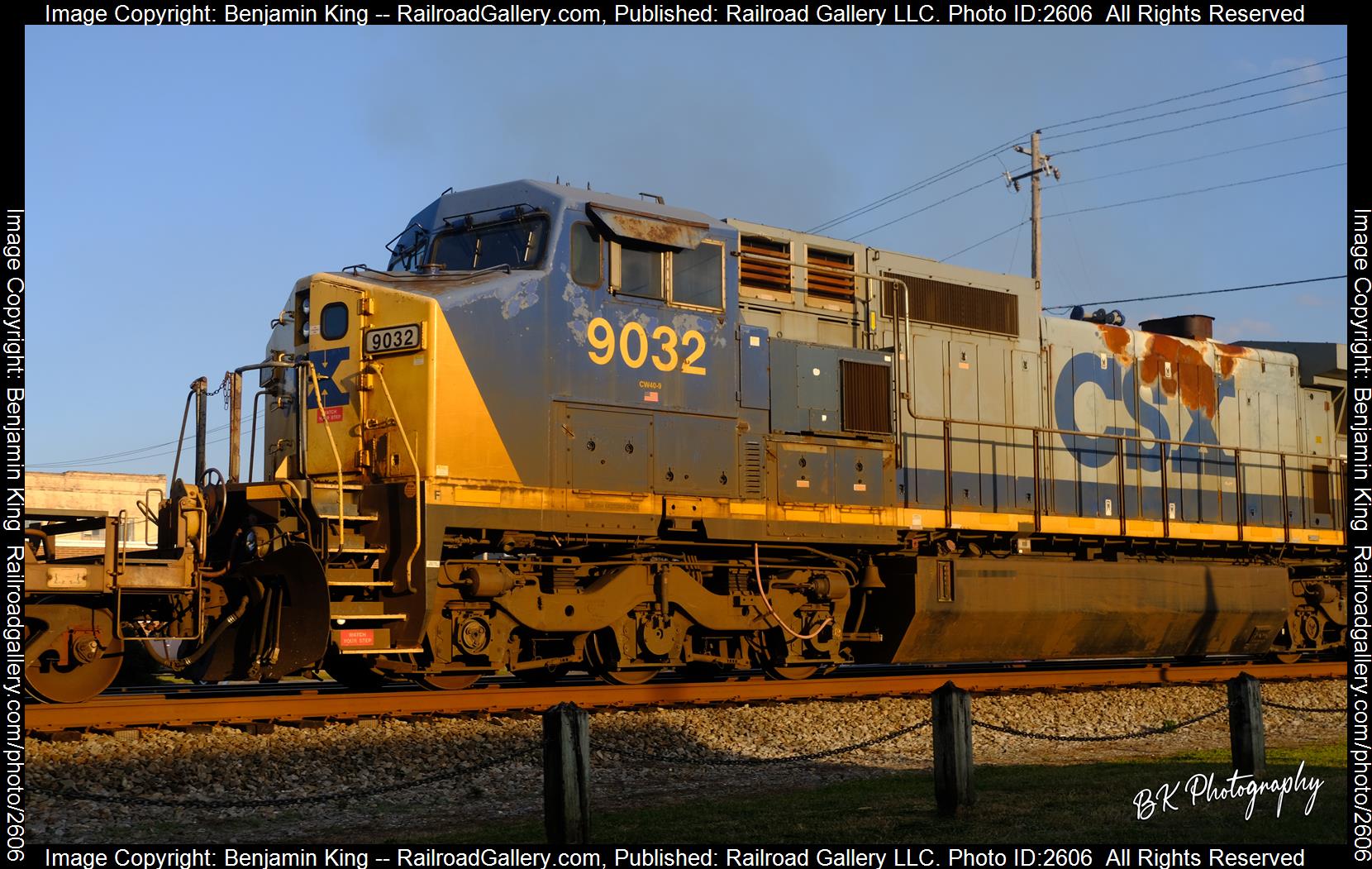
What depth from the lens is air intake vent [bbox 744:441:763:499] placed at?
1227cm

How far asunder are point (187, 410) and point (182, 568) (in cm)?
176

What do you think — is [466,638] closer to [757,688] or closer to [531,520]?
[531,520]

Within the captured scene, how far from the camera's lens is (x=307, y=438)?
11289 millimetres

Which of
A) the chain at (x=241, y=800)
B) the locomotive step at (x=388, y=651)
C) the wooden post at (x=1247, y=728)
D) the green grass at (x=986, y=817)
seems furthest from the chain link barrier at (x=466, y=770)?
the locomotive step at (x=388, y=651)

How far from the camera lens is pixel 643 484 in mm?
11594

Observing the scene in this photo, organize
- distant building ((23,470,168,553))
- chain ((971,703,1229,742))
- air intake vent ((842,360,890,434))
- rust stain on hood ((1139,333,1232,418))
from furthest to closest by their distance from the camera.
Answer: distant building ((23,470,168,553)) < rust stain on hood ((1139,333,1232,418)) < air intake vent ((842,360,890,434)) < chain ((971,703,1229,742))

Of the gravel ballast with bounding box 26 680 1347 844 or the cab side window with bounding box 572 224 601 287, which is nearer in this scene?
the gravel ballast with bounding box 26 680 1347 844

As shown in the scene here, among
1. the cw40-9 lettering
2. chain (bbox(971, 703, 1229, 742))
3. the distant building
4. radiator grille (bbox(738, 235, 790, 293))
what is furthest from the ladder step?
the distant building

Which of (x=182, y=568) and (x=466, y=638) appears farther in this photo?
(x=466, y=638)

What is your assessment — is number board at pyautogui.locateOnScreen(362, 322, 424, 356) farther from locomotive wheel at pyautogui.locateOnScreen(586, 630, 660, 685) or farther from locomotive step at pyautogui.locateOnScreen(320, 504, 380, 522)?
locomotive wheel at pyautogui.locateOnScreen(586, 630, 660, 685)

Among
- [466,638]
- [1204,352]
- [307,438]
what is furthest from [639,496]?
[1204,352]

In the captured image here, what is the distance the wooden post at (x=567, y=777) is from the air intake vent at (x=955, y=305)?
304 inches

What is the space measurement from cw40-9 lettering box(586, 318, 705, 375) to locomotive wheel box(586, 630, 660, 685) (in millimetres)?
2394

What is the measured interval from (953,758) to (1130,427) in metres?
9.66
